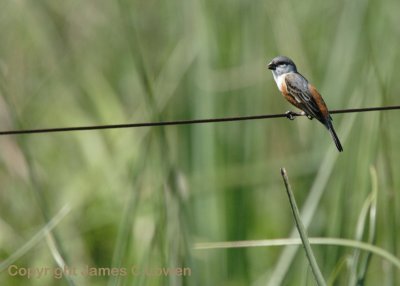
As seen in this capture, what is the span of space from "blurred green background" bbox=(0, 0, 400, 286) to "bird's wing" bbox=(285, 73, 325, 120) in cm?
21

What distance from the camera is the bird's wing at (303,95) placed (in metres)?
2.79

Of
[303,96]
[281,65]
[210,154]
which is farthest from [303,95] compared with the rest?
[210,154]

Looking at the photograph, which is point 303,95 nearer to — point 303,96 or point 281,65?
point 303,96

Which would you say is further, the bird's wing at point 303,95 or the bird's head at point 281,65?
the bird's head at point 281,65

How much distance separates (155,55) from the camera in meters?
4.52

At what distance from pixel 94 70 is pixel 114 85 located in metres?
0.21

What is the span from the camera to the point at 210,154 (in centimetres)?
337

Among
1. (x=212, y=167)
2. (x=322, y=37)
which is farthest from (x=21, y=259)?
(x=322, y=37)

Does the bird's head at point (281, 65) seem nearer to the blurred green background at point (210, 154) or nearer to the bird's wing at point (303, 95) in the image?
the bird's wing at point (303, 95)

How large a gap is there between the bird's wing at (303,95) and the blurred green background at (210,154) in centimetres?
21

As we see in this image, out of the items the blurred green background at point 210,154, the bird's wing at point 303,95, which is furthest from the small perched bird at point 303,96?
the blurred green background at point 210,154

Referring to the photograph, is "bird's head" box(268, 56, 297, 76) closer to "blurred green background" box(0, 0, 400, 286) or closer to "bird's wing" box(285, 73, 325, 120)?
"bird's wing" box(285, 73, 325, 120)

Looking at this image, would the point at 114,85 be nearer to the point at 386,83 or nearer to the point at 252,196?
the point at 252,196

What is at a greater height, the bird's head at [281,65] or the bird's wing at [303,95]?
the bird's head at [281,65]
